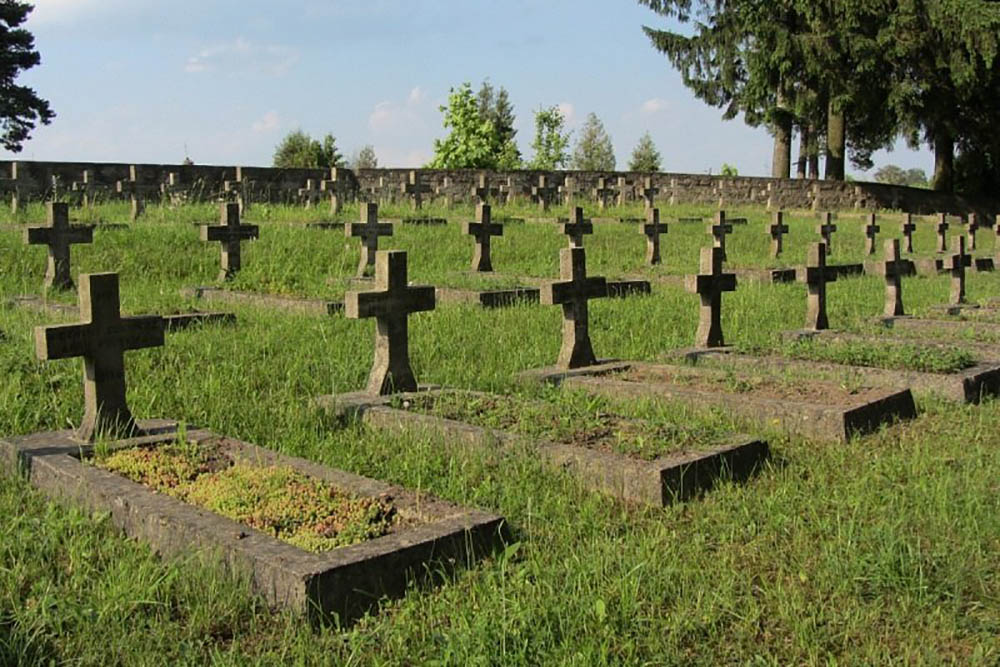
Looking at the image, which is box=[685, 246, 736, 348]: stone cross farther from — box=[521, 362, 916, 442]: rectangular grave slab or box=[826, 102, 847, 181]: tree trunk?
box=[826, 102, 847, 181]: tree trunk

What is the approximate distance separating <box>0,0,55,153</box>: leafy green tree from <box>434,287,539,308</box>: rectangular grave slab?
90.5 feet

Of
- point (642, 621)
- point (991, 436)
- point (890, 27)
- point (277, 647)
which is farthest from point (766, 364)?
point (890, 27)

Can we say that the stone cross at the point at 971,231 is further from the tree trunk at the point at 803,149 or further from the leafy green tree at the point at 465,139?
the leafy green tree at the point at 465,139

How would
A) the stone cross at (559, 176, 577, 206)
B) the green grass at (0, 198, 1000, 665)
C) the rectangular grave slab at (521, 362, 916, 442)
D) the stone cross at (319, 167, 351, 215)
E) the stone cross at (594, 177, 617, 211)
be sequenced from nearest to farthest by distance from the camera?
1. the green grass at (0, 198, 1000, 665)
2. the rectangular grave slab at (521, 362, 916, 442)
3. the stone cross at (319, 167, 351, 215)
4. the stone cross at (594, 177, 617, 211)
5. the stone cross at (559, 176, 577, 206)

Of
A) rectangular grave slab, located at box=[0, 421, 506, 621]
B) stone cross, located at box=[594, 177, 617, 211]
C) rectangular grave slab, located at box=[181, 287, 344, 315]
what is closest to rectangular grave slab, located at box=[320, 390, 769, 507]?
rectangular grave slab, located at box=[0, 421, 506, 621]

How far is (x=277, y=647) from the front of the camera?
10.9ft

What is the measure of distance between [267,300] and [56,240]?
2620mm

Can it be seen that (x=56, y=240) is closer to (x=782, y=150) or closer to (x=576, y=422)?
(x=576, y=422)

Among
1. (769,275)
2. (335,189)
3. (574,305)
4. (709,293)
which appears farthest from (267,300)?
(335,189)

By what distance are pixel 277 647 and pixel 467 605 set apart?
0.62 m

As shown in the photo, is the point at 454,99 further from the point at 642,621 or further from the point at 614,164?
the point at 642,621

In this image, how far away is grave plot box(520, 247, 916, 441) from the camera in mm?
5934

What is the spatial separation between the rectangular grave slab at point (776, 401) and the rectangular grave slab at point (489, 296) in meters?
3.27

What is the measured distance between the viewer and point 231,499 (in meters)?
4.32
